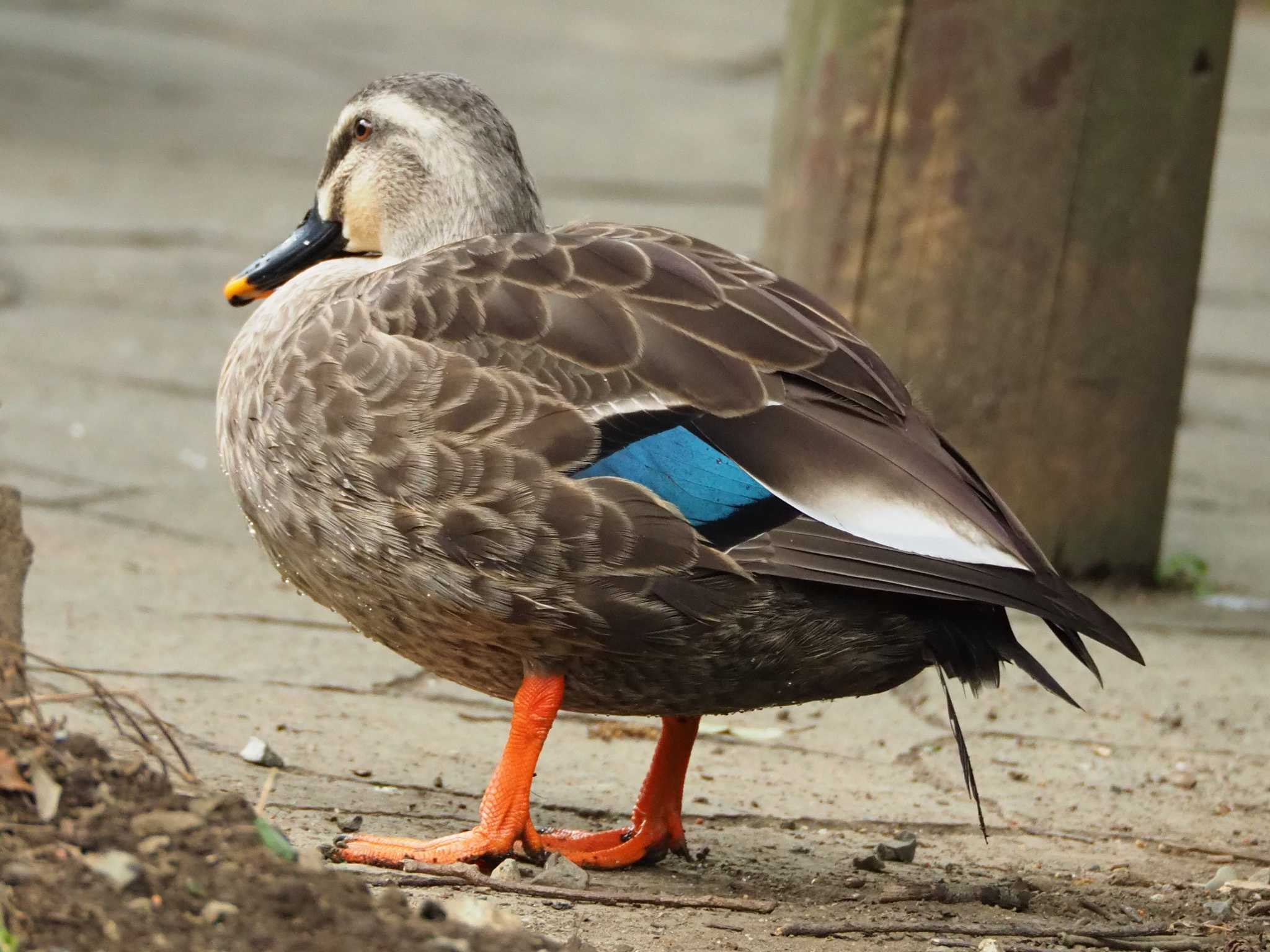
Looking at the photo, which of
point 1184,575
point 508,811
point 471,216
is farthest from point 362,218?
point 1184,575

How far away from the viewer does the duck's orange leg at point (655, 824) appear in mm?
3215

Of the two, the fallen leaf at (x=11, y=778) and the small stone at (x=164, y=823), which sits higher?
the fallen leaf at (x=11, y=778)

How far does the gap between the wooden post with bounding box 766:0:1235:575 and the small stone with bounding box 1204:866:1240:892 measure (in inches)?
71.8

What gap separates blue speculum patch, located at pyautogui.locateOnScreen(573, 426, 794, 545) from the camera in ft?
9.37

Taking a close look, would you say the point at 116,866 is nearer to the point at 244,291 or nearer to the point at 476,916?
the point at 476,916

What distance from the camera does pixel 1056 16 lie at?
4.75 meters

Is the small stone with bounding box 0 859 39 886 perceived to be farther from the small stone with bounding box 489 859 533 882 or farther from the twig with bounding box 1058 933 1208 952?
the twig with bounding box 1058 933 1208 952

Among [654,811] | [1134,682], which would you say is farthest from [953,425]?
[654,811]

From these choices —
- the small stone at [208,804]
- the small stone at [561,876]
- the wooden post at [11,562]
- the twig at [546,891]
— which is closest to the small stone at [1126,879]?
the twig at [546,891]

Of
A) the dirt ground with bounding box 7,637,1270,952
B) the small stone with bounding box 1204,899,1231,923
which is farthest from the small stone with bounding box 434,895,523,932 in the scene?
the small stone with bounding box 1204,899,1231,923

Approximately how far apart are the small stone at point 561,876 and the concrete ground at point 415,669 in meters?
0.11

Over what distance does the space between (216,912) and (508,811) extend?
0.94 m

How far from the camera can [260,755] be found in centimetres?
349

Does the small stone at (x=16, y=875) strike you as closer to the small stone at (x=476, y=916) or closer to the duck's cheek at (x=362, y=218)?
the small stone at (x=476, y=916)
